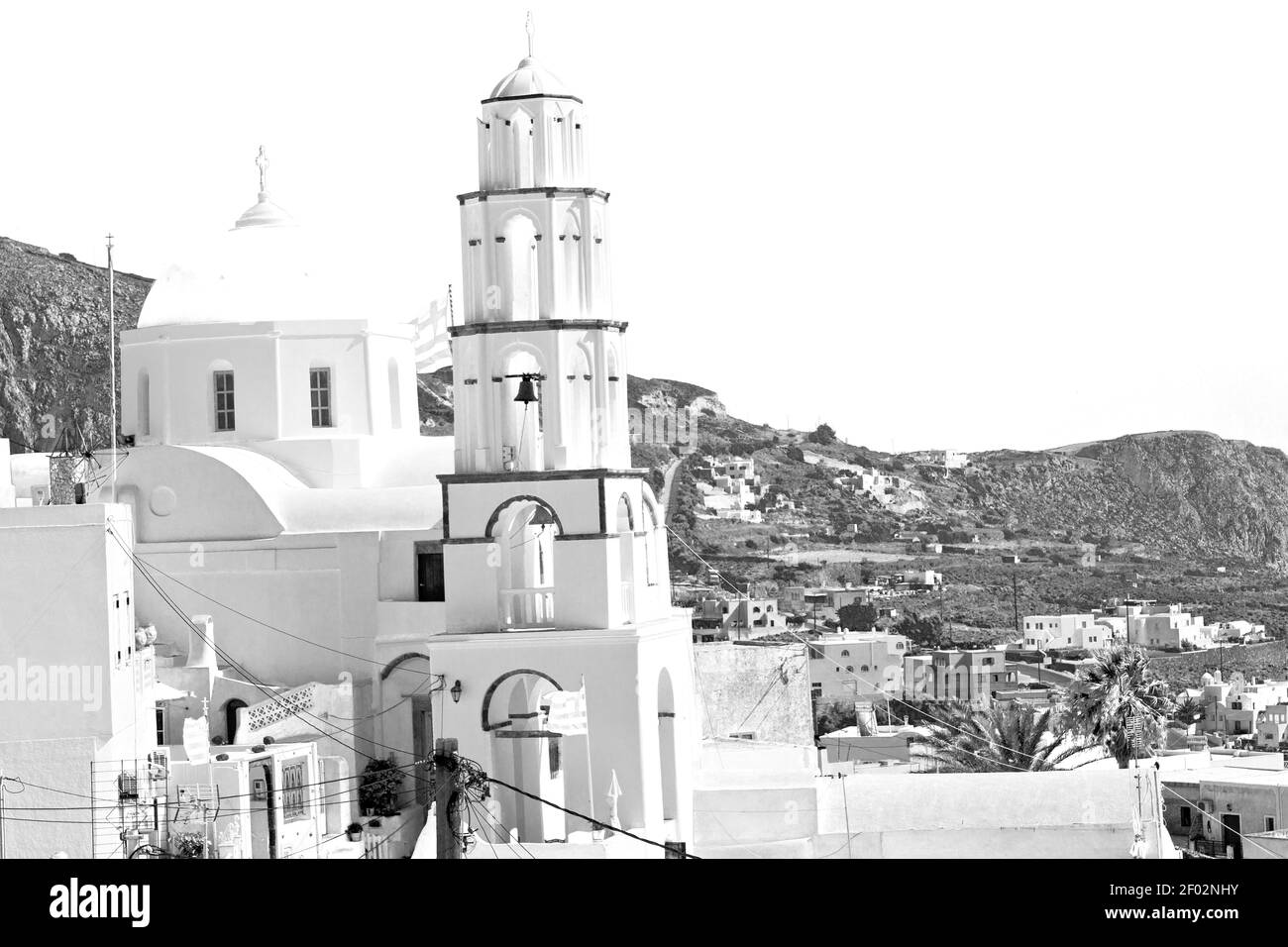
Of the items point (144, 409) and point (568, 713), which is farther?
point (144, 409)

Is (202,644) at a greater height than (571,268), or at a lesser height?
lesser

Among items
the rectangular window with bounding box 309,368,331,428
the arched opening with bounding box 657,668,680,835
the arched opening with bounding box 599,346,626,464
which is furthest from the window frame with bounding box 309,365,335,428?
the arched opening with bounding box 657,668,680,835

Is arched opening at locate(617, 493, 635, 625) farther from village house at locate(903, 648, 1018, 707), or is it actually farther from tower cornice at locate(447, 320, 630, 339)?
village house at locate(903, 648, 1018, 707)

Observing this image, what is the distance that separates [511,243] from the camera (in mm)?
32406

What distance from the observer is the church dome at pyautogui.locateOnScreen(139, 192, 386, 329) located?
120 feet

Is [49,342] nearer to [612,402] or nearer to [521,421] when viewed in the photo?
[521,421]

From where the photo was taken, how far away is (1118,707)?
38750mm

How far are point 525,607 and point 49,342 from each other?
54.0m

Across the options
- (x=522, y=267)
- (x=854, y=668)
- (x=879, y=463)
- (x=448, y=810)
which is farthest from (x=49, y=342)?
(x=448, y=810)

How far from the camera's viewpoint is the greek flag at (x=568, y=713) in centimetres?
3009

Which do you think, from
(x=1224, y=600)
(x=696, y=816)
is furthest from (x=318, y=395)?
(x=1224, y=600)

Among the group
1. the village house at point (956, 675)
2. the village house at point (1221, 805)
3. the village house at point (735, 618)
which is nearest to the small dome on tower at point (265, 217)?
the village house at point (1221, 805)

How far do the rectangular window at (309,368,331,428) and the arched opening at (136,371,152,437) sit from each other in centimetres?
271
